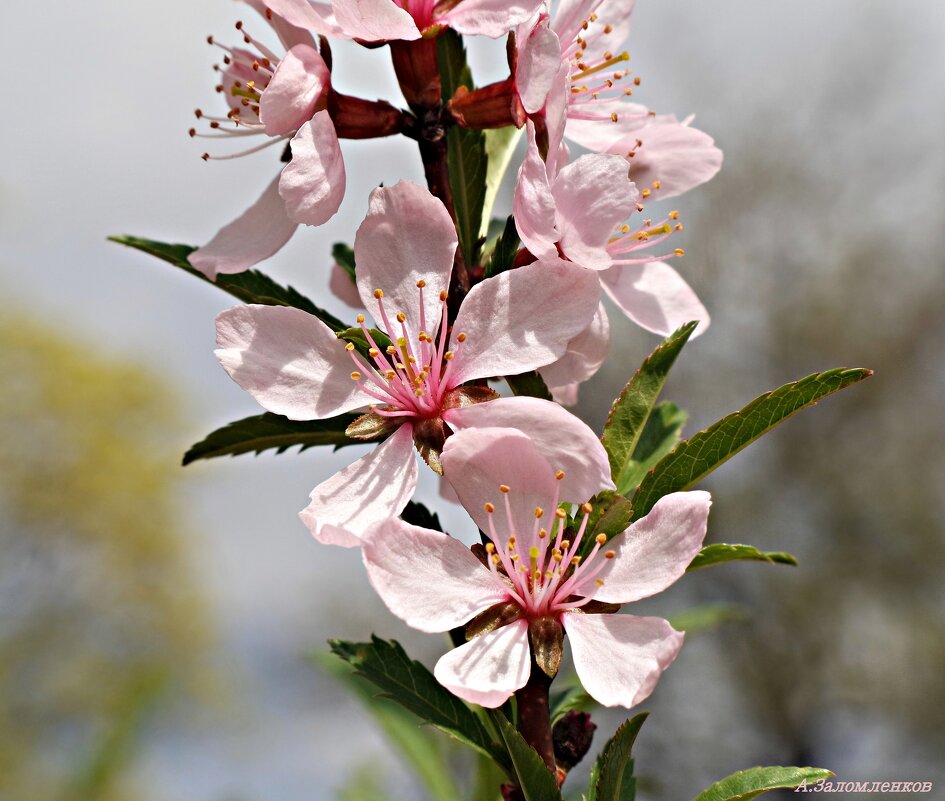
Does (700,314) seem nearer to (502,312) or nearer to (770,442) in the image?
(502,312)

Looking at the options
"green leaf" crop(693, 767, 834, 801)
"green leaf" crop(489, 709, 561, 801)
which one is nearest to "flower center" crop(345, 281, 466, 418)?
"green leaf" crop(489, 709, 561, 801)

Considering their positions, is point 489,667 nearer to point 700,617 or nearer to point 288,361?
point 288,361

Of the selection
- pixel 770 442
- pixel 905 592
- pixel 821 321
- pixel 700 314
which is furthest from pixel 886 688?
pixel 700 314

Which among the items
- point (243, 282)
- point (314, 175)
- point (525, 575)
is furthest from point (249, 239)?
point (525, 575)

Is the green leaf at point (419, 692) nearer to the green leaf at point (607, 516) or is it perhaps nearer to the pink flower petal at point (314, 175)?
the green leaf at point (607, 516)

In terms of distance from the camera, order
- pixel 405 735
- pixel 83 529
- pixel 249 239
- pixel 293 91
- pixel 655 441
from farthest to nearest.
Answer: pixel 83 529 → pixel 405 735 → pixel 655 441 → pixel 249 239 → pixel 293 91
